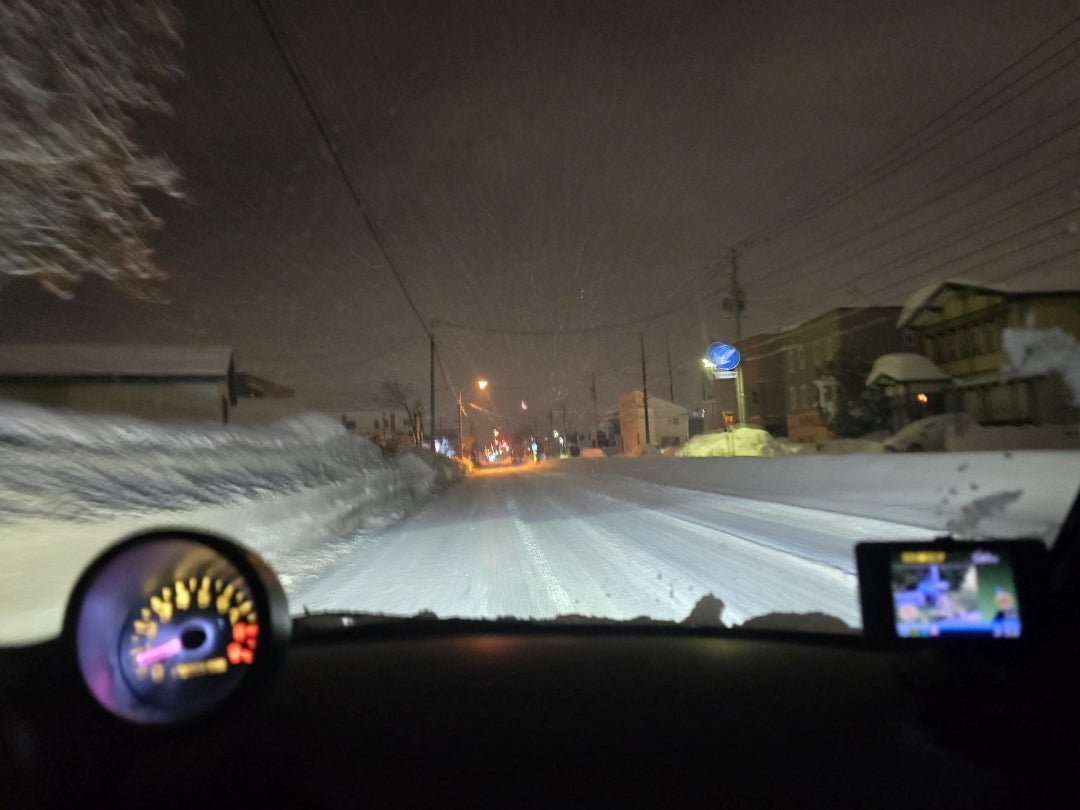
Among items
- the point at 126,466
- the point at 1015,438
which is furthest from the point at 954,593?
the point at 1015,438

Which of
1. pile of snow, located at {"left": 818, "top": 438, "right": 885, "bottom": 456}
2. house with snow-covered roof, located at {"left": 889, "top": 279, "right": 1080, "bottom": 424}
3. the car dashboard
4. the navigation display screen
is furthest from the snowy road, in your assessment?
house with snow-covered roof, located at {"left": 889, "top": 279, "right": 1080, "bottom": 424}

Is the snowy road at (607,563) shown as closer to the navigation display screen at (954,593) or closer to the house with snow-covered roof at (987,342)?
the navigation display screen at (954,593)

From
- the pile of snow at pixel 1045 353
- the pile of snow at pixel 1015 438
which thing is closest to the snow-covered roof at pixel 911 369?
the pile of snow at pixel 1045 353

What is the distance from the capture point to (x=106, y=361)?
95.6 ft

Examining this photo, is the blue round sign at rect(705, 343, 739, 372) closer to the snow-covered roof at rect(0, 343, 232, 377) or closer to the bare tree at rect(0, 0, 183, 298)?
the snow-covered roof at rect(0, 343, 232, 377)

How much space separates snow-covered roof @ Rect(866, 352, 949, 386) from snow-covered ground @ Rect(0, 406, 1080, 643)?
24537mm

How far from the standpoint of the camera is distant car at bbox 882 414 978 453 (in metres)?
34.3

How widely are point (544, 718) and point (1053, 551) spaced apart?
251 cm

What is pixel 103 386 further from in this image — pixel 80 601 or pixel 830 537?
pixel 80 601

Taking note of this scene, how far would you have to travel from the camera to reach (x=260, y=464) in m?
16.2

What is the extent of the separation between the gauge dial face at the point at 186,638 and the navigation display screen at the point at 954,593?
9.41ft

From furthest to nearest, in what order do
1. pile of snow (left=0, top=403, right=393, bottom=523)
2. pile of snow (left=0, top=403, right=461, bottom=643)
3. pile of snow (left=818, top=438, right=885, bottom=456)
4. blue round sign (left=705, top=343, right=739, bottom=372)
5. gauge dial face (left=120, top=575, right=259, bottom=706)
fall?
1. blue round sign (left=705, top=343, right=739, bottom=372)
2. pile of snow (left=818, top=438, right=885, bottom=456)
3. pile of snow (left=0, top=403, right=393, bottom=523)
4. pile of snow (left=0, top=403, right=461, bottom=643)
5. gauge dial face (left=120, top=575, right=259, bottom=706)

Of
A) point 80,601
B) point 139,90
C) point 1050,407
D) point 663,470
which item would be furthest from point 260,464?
point 1050,407

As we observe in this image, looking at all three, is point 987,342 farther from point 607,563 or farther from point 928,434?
point 607,563
